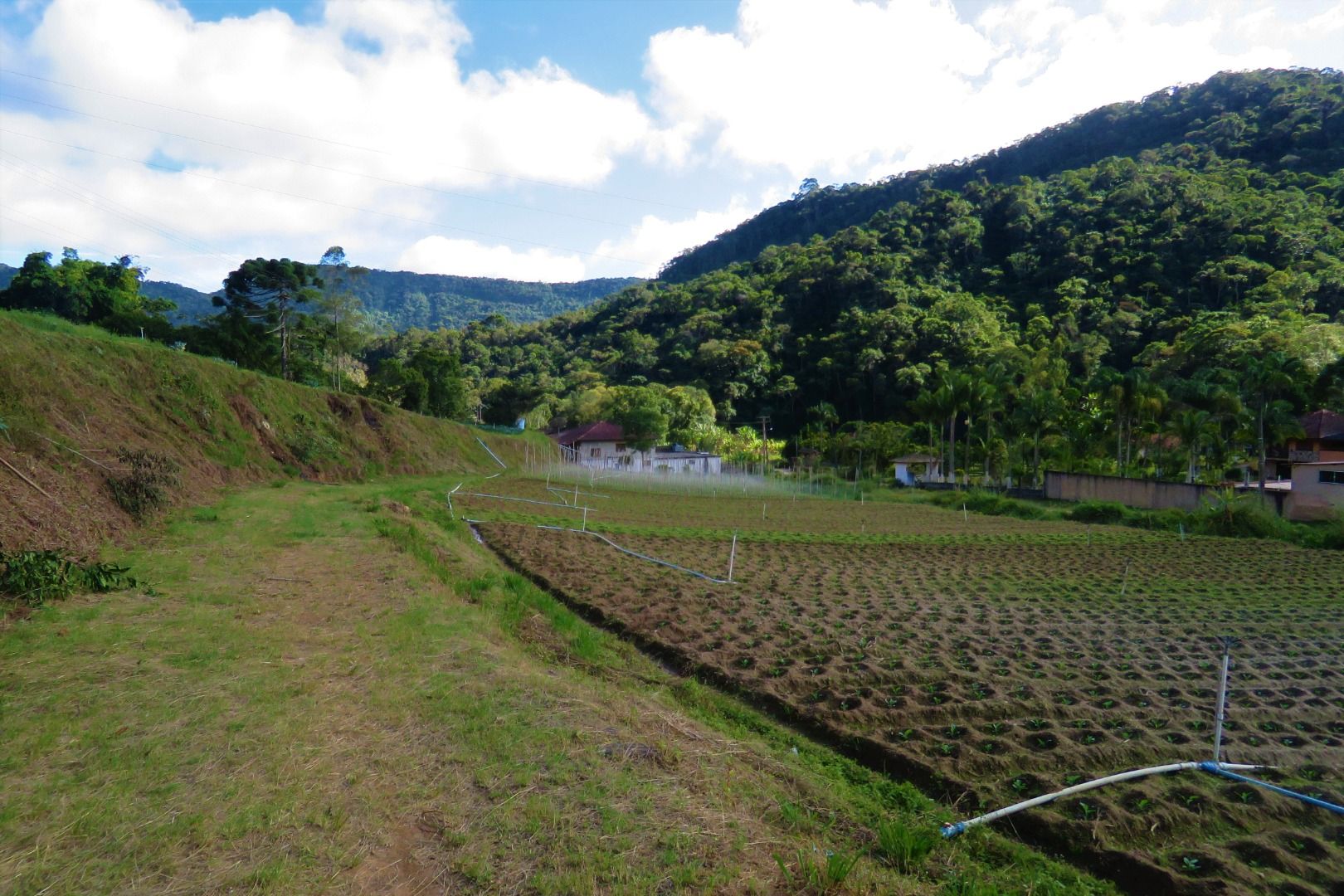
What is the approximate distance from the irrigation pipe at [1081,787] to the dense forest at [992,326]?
30680mm

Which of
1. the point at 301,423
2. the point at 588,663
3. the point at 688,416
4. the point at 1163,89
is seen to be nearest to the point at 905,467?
the point at 688,416

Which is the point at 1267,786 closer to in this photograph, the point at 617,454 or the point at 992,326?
the point at 617,454

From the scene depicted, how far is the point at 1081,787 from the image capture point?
471cm

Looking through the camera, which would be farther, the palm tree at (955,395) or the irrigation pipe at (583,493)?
the palm tree at (955,395)

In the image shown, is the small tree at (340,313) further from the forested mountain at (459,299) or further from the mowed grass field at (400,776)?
the forested mountain at (459,299)

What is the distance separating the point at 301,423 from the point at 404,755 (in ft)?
77.6

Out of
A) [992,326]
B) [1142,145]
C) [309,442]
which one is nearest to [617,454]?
[309,442]

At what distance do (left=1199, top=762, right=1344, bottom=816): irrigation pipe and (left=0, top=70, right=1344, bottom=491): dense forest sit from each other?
3061cm

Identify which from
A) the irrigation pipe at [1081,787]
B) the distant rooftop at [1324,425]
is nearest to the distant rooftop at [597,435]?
the distant rooftop at [1324,425]

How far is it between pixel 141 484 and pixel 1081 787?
522 inches

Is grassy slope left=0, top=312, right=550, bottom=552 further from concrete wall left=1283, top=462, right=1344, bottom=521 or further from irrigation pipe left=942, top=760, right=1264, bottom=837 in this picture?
concrete wall left=1283, top=462, right=1344, bottom=521

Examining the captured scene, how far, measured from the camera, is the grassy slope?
9.04 m

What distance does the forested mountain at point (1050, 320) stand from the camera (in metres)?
41.3

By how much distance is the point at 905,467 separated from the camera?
58.0m
